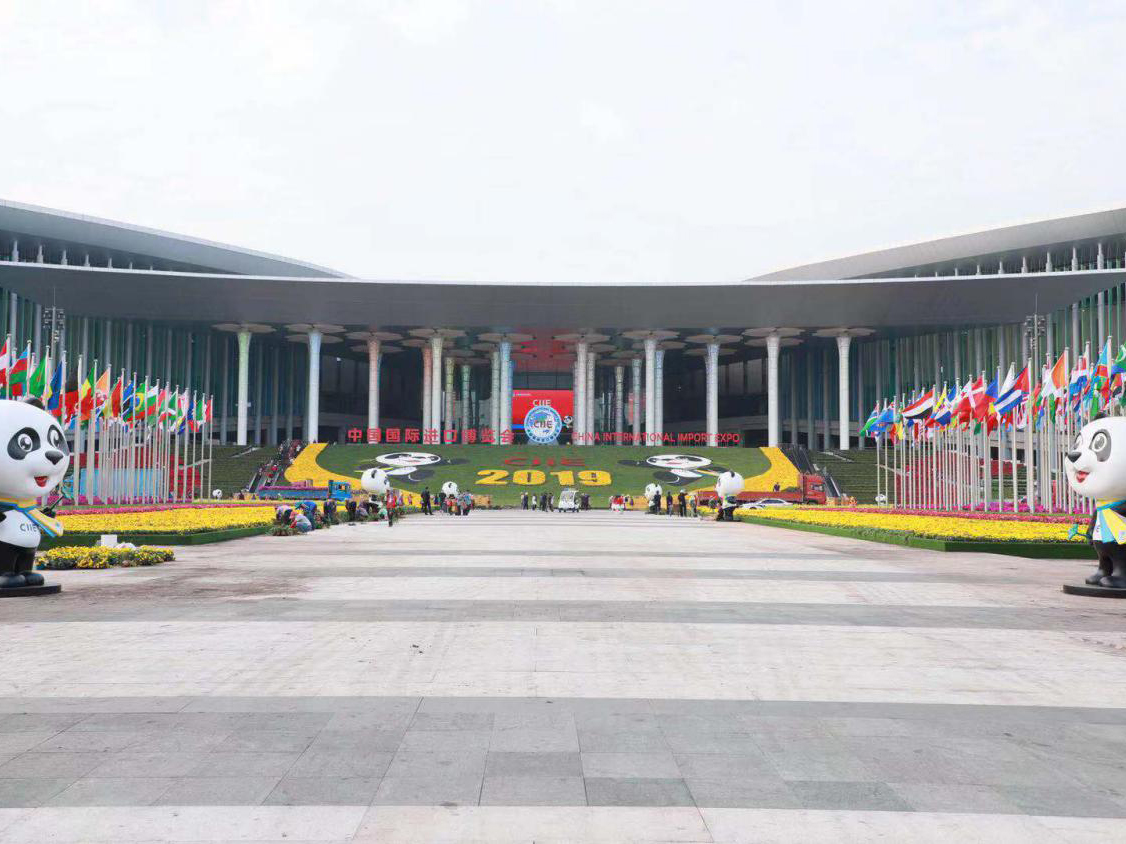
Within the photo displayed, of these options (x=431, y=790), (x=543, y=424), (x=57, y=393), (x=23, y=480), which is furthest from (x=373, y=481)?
(x=543, y=424)

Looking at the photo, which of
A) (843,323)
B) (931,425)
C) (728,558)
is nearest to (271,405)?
(843,323)

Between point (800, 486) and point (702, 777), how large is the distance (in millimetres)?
61608

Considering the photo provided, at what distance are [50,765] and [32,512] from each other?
32.3ft

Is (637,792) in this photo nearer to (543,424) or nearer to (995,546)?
(995,546)

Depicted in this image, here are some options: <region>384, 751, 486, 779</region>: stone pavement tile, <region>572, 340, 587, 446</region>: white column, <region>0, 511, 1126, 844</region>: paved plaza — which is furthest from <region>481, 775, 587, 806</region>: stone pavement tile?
<region>572, 340, 587, 446</region>: white column

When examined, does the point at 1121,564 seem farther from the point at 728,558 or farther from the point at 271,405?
the point at 271,405

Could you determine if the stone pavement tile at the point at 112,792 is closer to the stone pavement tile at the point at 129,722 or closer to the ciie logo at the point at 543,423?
the stone pavement tile at the point at 129,722

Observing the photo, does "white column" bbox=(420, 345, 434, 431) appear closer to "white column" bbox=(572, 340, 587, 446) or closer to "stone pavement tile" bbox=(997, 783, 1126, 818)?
"white column" bbox=(572, 340, 587, 446)

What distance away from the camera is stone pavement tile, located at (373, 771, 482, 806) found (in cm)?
521

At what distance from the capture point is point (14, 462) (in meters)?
13.5

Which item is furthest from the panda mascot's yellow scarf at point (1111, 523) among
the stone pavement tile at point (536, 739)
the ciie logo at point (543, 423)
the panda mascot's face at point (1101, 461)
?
the ciie logo at point (543, 423)

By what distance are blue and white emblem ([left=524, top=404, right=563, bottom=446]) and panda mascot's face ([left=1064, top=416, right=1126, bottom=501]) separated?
7298 centimetres

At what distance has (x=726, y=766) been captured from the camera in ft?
19.4

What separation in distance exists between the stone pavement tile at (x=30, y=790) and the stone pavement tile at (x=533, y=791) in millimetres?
2395
